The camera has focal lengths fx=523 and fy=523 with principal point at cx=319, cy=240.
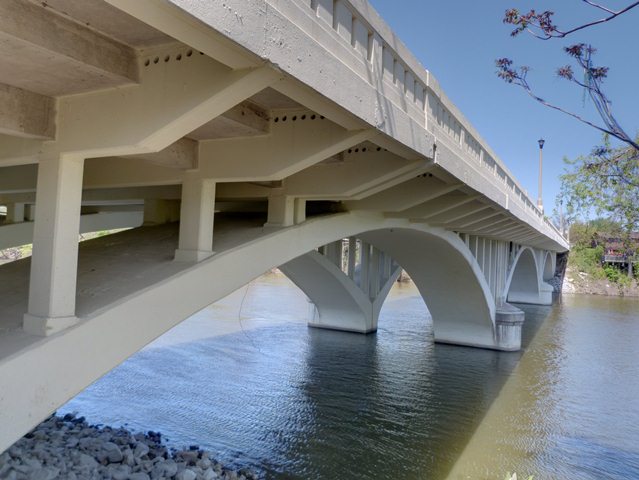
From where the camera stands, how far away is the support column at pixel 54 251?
146 inches

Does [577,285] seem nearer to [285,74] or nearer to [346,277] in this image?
[346,277]

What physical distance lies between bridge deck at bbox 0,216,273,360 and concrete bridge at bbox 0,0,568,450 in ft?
0.09

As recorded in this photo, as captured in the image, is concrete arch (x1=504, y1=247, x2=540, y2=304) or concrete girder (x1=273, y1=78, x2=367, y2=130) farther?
concrete arch (x1=504, y1=247, x2=540, y2=304)

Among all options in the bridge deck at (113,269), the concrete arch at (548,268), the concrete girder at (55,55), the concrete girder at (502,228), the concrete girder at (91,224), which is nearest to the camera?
the concrete girder at (55,55)

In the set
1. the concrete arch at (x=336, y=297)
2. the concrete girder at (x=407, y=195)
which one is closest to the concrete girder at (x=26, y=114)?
the concrete girder at (x=407, y=195)

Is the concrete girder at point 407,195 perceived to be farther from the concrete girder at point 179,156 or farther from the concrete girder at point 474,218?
the concrete girder at point 474,218

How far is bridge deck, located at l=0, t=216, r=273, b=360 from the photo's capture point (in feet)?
13.5

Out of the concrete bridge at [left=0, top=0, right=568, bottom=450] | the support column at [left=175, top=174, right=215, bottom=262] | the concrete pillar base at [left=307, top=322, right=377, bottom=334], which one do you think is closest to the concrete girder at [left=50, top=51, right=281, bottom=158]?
the concrete bridge at [left=0, top=0, right=568, bottom=450]

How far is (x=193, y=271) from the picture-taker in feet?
16.8

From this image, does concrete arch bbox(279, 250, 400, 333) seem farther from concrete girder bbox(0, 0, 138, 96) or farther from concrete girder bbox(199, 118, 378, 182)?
concrete girder bbox(0, 0, 138, 96)

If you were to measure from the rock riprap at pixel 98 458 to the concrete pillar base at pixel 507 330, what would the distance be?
13856 mm

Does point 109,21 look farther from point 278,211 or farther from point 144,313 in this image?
point 278,211

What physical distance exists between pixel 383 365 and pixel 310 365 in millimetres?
2324

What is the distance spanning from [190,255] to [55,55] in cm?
257
